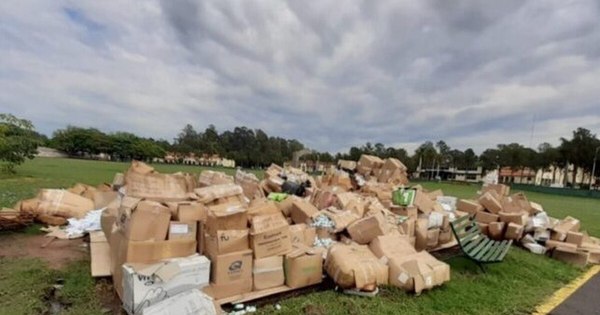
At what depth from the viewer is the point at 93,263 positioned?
3.31 metres

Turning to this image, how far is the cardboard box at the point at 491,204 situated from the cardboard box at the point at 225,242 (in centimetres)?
471

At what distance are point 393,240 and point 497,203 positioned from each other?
3.17 meters

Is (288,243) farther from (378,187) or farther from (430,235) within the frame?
(378,187)

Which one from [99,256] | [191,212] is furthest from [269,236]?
[99,256]

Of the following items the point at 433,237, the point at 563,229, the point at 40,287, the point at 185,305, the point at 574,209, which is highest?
the point at 563,229

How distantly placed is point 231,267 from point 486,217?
470cm

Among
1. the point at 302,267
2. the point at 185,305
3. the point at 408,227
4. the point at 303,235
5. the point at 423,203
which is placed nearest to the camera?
the point at 185,305

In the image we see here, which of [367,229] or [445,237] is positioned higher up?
[367,229]

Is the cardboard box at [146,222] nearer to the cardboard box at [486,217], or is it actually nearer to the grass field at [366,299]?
the grass field at [366,299]

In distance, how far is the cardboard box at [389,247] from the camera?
144 inches

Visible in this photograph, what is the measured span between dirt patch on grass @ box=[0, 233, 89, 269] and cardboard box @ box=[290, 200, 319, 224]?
236 cm

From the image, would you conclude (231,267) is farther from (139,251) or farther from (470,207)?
(470,207)

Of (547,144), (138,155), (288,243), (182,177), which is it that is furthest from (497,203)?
(138,155)

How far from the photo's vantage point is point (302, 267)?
3.29 m
